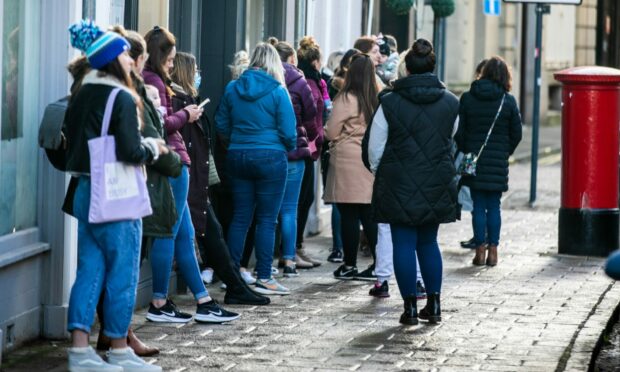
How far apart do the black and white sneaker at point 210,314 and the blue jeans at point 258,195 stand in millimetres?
1426

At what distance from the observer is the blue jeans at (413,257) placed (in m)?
9.73

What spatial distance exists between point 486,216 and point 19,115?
17.5 ft

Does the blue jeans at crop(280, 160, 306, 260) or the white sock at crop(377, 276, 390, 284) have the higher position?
the blue jeans at crop(280, 160, 306, 260)

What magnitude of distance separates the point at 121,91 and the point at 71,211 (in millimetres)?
696

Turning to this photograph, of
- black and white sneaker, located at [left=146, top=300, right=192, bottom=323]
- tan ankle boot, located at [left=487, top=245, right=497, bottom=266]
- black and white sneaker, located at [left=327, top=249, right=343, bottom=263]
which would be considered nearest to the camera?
black and white sneaker, located at [left=146, top=300, right=192, bottom=323]

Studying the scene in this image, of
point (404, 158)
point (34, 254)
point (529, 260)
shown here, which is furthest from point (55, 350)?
point (529, 260)

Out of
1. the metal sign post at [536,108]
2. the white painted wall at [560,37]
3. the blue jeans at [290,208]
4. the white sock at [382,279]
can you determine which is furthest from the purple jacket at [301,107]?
the white painted wall at [560,37]

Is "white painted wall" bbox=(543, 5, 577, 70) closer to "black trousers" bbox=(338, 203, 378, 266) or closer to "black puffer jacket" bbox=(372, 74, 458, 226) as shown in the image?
"black trousers" bbox=(338, 203, 378, 266)

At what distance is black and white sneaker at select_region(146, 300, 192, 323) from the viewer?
31.0 feet

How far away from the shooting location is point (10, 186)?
8562 millimetres

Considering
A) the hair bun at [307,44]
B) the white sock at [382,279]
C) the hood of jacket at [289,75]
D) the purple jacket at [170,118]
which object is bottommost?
the white sock at [382,279]

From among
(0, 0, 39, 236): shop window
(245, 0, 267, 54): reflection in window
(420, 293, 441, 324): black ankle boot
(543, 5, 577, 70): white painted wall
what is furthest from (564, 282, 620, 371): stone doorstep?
(543, 5, 577, 70): white painted wall

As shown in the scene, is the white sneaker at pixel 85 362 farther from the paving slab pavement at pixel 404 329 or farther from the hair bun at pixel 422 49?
the hair bun at pixel 422 49

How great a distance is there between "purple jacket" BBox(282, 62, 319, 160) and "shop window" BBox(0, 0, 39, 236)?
3137 mm
